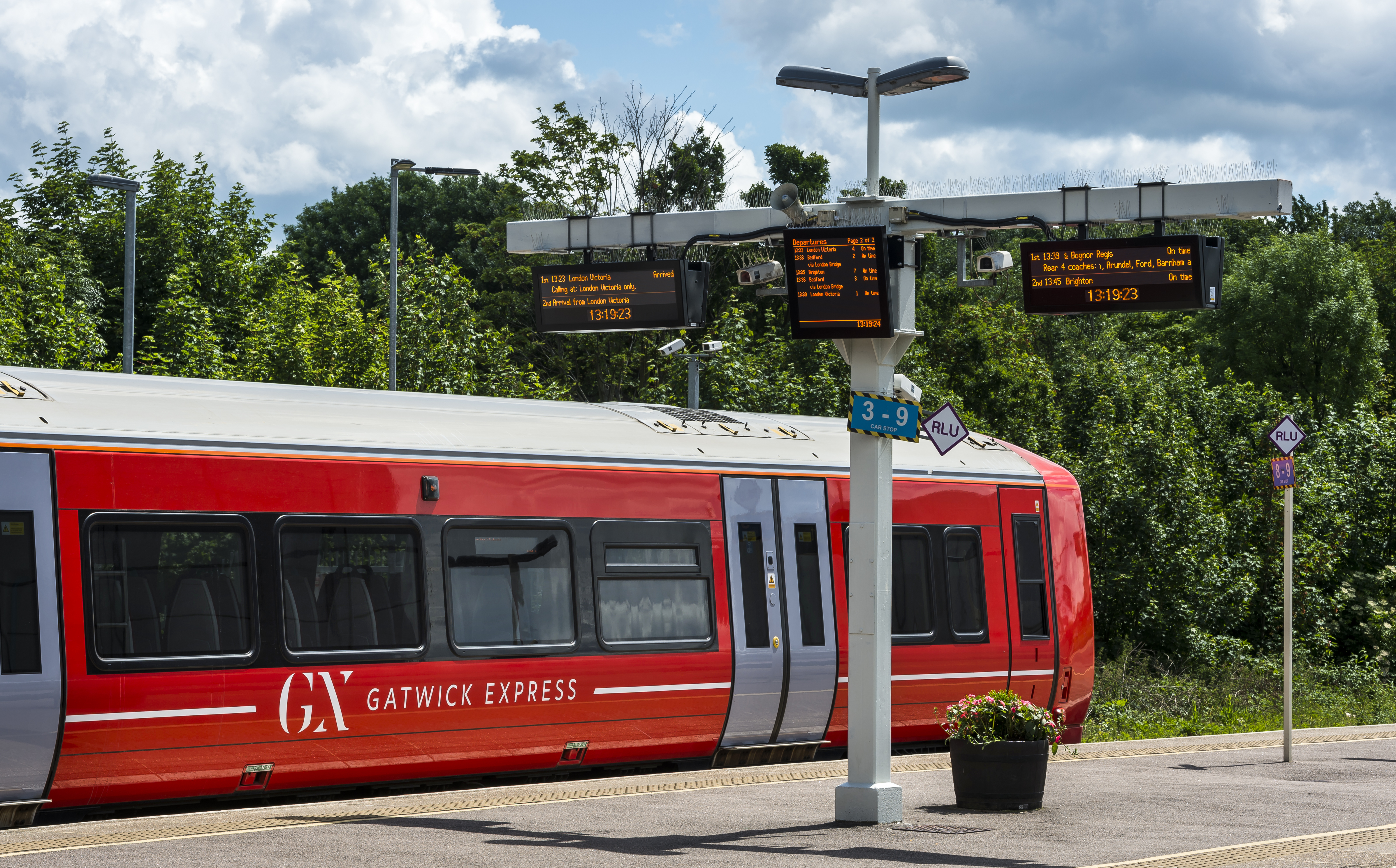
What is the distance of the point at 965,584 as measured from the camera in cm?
1552

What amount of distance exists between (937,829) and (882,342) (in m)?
3.22

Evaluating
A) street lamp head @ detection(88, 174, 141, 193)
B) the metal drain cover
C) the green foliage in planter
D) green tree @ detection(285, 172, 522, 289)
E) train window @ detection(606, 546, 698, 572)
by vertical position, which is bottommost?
the metal drain cover

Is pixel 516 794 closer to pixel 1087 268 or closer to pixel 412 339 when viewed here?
pixel 1087 268

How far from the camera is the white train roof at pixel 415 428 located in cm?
1038

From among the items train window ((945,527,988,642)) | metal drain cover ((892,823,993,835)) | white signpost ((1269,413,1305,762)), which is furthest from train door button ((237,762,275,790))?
white signpost ((1269,413,1305,762))

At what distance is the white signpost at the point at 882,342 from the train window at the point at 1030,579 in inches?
214

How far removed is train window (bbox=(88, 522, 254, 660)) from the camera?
33.1 ft

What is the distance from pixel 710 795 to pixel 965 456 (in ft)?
20.0

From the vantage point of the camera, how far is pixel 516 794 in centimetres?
1101

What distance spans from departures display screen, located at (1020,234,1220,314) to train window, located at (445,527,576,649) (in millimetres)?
4350

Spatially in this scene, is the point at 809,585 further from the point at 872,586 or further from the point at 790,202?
the point at 790,202

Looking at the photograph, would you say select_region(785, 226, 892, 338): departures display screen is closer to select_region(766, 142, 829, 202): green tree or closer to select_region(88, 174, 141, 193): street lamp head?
select_region(88, 174, 141, 193): street lamp head

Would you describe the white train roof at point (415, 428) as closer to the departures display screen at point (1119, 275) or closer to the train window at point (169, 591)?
the train window at point (169, 591)

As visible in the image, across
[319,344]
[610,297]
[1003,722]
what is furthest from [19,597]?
[319,344]
